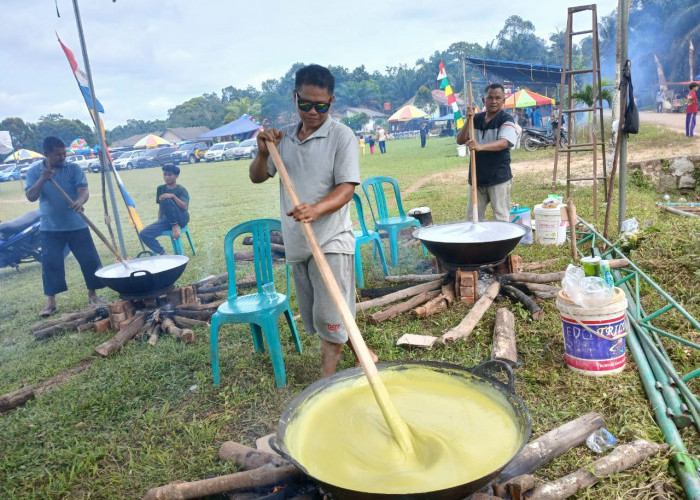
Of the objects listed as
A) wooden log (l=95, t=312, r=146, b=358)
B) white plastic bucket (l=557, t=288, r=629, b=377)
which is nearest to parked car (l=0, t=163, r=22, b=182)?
wooden log (l=95, t=312, r=146, b=358)

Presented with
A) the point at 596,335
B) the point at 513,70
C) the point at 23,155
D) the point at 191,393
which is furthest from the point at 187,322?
the point at 513,70

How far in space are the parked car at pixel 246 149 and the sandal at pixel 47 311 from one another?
2982 mm

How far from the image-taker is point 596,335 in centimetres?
286

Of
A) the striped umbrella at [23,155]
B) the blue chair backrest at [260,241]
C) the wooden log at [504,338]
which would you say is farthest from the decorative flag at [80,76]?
the wooden log at [504,338]

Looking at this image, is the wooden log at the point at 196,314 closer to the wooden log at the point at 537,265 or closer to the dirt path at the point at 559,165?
the wooden log at the point at 537,265

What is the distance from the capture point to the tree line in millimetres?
5074

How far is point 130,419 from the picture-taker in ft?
10.1

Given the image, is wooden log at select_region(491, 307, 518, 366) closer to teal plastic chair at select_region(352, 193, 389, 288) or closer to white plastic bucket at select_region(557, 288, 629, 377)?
white plastic bucket at select_region(557, 288, 629, 377)

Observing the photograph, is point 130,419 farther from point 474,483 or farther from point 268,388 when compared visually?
point 474,483

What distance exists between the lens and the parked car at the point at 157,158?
18.4ft

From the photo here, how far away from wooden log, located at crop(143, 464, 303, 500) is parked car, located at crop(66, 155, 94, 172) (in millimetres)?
3973

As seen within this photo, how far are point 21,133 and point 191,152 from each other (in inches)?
78.2

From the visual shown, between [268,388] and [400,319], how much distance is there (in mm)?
1472

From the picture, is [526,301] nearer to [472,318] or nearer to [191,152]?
[472,318]
